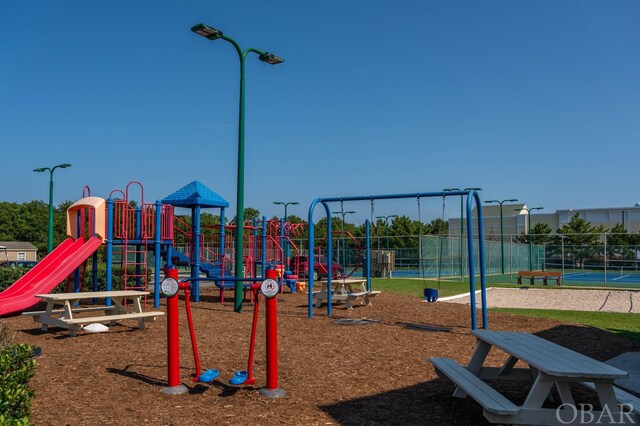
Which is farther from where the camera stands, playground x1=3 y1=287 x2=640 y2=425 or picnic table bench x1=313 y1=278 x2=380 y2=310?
picnic table bench x1=313 y1=278 x2=380 y2=310

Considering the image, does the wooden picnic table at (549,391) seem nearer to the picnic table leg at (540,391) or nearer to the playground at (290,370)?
the picnic table leg at (540,391)

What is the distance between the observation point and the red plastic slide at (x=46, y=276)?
12.1 m

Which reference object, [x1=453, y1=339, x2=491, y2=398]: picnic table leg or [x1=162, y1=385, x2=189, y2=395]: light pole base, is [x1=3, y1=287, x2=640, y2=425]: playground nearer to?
[x1=162, y1=385, x2=189, y2=395]: light pole base

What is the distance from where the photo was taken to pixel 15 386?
14.0 ft

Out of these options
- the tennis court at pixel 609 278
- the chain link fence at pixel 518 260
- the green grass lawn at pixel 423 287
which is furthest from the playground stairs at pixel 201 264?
the tennis court at pixel 609 278

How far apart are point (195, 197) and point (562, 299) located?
12.8 m

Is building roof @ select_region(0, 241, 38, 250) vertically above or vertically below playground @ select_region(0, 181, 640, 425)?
above

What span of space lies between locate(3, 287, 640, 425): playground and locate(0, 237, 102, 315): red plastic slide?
0.43 metres

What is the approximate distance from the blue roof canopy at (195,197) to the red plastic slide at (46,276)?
338 centimetres

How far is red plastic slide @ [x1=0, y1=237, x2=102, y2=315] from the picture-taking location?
476 inches

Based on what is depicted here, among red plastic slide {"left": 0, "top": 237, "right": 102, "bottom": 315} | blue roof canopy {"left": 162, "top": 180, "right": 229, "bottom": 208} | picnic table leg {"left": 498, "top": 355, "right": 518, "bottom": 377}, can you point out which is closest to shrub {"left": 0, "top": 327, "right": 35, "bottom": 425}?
picnic table leg {"left": 498, "top": 355, "right": 518, "bottom": 377}

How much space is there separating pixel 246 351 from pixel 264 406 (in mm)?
2728

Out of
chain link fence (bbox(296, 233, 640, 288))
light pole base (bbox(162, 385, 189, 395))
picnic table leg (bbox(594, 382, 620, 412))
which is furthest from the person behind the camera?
chain link fence (bbox(296, 233, 640, 288))

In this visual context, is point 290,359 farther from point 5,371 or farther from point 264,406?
point 5,371
